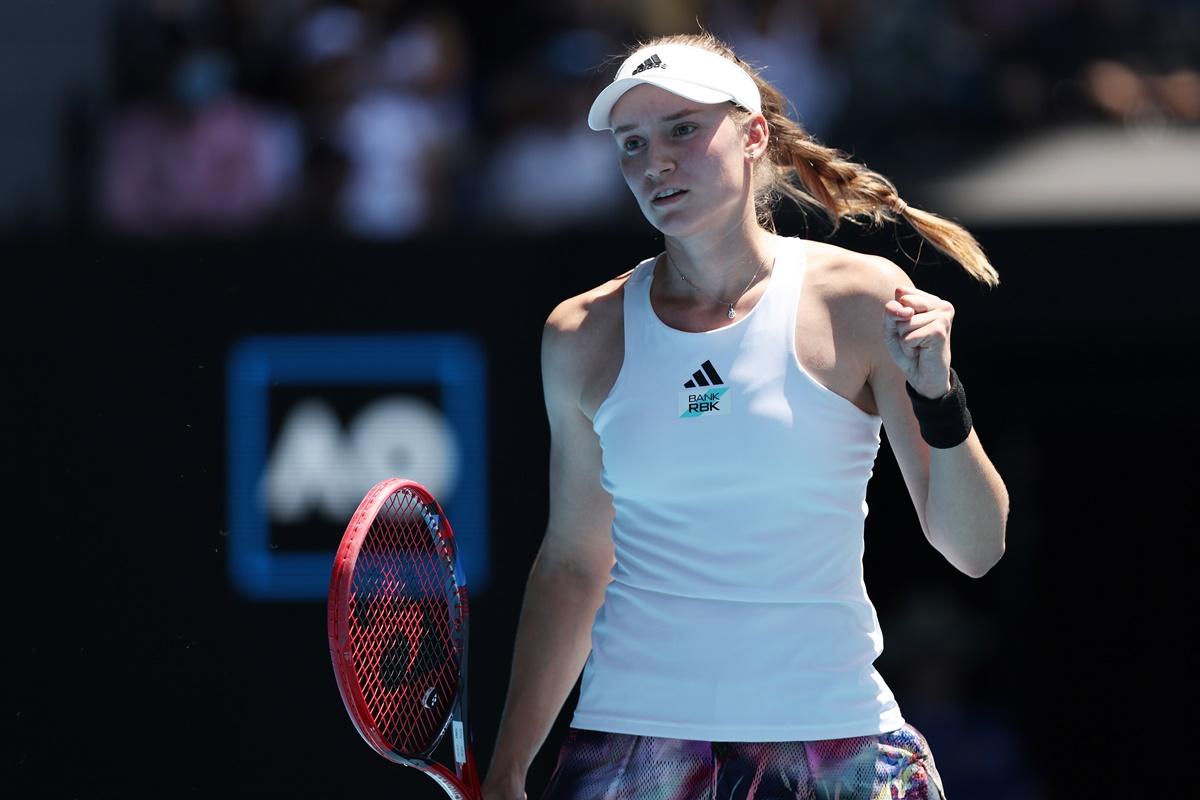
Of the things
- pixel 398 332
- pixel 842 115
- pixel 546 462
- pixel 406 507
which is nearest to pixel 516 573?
pixel 546 462

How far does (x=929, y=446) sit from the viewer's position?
9.05ft

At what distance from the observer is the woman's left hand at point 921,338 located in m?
2.55

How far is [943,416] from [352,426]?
309 cm

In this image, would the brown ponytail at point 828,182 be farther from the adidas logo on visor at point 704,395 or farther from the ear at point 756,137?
the adidas logo on visor at point 704,395

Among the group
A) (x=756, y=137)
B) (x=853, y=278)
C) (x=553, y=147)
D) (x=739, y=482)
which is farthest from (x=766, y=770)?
(x=553, y=147)

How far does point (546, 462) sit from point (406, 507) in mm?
2481

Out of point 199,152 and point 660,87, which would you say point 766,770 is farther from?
point 199,152

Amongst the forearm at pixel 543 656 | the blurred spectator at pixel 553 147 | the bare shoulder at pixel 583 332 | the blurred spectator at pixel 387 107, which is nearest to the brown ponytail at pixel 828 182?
the bare shoulder at pixel 583 332

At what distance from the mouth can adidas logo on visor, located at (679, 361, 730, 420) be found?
0.25 metres

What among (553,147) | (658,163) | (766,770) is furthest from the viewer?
(553,147)

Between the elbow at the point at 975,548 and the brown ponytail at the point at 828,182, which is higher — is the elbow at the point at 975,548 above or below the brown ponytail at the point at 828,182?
below

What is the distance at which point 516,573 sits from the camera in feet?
17.8

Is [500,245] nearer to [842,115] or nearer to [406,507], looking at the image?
[842,115]

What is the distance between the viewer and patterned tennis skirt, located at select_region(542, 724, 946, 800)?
269cm
